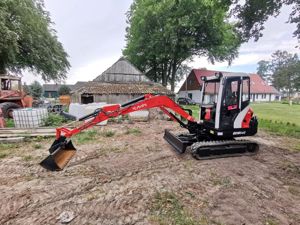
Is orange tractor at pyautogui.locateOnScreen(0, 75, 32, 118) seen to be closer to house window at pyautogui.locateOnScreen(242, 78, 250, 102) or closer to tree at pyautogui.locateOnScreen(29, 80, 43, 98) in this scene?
house window at pyautogui.locateOnScreen(242, 78, 250, 102)

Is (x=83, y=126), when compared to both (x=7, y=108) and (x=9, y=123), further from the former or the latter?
(x=7, y=108)

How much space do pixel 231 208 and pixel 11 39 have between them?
15429 mm

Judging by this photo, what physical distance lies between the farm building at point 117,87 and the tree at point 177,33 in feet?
21.2

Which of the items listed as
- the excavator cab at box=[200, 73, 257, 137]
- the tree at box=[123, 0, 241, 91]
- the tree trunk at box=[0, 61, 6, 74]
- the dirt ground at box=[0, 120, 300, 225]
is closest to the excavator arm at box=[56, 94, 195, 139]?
the dirt ground at box=[0, 120, 300, 225]

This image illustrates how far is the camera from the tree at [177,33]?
23.8 m

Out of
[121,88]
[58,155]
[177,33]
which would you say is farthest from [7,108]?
[177,33]

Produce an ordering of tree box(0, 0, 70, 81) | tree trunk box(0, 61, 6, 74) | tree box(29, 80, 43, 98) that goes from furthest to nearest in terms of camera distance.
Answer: tree box(29, 80, 43, 98) → tree trunk box(0, 61, 6, 74) → tree box(0, 0, 70, 81)

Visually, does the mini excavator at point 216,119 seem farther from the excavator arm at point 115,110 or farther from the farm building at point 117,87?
the farm building at point 117,87

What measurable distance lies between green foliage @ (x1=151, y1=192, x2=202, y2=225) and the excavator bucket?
93.7 inches

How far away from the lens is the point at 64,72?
2084 cm

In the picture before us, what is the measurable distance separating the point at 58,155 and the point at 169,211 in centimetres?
295

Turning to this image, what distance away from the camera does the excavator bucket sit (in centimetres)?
466

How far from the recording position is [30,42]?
55.0 ft

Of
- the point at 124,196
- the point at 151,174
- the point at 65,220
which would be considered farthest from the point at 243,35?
the point at 65,220
